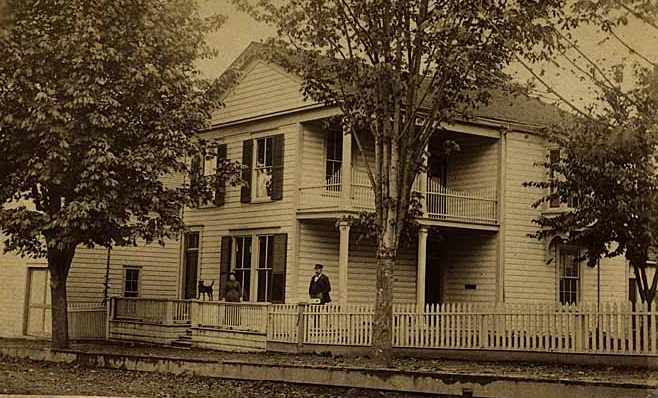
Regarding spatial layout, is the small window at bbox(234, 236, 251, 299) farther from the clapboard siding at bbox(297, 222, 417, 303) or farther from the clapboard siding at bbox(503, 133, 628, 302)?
the clapboard siding at bbox(503, 133, 628, 302)

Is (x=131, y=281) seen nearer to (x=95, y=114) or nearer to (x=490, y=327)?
(x=95, y=114)

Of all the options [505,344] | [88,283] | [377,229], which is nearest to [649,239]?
[505,344]

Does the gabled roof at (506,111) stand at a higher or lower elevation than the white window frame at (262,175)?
higher

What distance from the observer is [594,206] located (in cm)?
2127

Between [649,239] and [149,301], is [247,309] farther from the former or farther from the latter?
[649,239]

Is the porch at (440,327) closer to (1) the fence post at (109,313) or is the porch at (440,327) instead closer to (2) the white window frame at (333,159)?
(1) the fence post at (109,313)

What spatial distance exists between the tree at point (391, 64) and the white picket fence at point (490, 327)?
2.89 m

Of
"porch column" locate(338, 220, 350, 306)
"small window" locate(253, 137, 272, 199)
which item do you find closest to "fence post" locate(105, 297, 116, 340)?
"small window" locate(253, 137, 272, 199)

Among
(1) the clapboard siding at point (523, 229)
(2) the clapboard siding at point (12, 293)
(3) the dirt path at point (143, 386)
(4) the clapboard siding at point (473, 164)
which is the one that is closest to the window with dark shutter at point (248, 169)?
(4) the clapboard siding at point (473, 164)

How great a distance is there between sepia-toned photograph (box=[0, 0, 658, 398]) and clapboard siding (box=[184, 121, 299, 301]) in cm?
8

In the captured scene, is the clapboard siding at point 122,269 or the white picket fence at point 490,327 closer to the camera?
the white picket fence at point 490,327

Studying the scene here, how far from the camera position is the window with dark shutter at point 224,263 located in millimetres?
26556

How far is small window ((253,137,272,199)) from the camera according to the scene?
25625 mm

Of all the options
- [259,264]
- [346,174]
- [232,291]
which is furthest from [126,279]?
[346,174]
